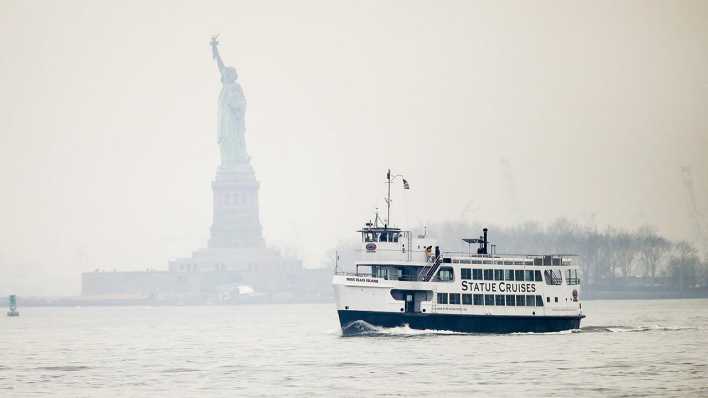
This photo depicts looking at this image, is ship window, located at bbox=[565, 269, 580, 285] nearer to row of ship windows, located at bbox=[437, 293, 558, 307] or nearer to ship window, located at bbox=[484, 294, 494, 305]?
row of ship windows, located at bbox=[437, 293, 558, 307]

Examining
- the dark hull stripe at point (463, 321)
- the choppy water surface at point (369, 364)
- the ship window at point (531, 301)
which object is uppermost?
the ship window at point (531, 301)

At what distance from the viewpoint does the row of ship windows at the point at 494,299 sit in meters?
124

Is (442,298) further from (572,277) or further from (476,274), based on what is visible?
(572,277)

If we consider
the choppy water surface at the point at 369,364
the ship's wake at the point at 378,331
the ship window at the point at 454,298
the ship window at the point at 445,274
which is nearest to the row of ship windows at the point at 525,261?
the ship window at the point at 445,274

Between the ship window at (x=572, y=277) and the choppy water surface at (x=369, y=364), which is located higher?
the ship window at (x=572, y=277)

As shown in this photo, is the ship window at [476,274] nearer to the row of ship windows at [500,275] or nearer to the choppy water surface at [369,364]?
the row of ship windows at [500,275]

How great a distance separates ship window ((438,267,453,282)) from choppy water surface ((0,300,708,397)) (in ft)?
13.7

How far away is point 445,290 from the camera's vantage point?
404 ft

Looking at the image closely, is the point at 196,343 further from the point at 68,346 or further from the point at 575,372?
the point at 575,372

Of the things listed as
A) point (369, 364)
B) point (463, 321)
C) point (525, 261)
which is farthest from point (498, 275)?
point (369, 364)

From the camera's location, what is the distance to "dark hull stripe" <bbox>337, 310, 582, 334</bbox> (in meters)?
122

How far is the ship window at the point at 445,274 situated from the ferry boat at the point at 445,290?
4 cm

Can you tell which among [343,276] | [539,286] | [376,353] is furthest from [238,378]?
[539,286]

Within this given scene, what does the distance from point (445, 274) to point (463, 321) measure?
3.80 metres
